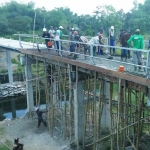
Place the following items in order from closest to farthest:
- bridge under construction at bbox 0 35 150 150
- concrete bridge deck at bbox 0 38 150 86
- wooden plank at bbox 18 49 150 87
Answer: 1. wooden plank at bbox 18 49 150 87
2. concrete bridge deck at bbox 0 38 150 86
3. bridge under construction at bbox 0 35 150 150

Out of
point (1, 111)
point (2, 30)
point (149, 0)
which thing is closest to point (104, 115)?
point (1, 111)

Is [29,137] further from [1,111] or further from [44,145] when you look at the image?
[1,111]

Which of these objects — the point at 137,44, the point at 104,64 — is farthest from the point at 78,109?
the point at 137,44

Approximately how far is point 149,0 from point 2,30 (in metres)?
35.3

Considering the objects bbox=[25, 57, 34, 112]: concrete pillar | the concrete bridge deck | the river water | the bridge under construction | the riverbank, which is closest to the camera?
the concrete bridge deck

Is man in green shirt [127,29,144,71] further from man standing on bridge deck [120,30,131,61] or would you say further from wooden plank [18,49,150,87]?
man standing on bridge deck [120,30,131,61]

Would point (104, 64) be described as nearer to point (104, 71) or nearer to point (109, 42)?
point (104, 71)

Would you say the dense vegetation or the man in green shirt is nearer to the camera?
the man in green shirt

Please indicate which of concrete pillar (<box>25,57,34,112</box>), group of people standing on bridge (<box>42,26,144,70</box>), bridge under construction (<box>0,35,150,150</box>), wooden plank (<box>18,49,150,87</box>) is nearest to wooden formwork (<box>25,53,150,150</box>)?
bridge under construction (<box>0,35,150,150</box>)

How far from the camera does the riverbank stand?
14427 millimetres

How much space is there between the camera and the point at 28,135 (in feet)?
51.7

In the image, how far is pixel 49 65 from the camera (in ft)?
53.7

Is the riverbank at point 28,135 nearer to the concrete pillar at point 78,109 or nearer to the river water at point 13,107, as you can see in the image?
the concrete pillar at point 78,109

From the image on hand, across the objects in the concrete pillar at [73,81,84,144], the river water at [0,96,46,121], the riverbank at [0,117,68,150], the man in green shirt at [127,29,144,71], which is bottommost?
the river water at [0,96,46,121]
